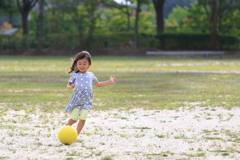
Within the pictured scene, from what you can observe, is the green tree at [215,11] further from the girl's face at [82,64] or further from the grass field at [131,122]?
the girl's face at [82,64]

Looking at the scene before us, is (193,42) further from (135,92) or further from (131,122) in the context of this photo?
(131,122)

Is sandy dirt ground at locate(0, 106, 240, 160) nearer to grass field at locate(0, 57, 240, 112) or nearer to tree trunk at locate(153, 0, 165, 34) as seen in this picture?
grass field at locate(0, 57, 240, 112)

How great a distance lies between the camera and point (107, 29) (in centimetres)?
4372

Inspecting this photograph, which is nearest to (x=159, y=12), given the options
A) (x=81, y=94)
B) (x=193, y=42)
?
(x=193, y=42)

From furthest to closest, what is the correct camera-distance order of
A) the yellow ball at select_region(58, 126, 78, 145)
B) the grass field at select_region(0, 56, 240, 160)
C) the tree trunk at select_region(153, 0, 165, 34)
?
the tree trunk at select_region(153, 0, 165, 34) → the yellow ball at select_region(58, 126, 78, 145) → the grass field at select_region(0, 56, 240, 160)

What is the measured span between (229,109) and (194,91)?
3.86 meters

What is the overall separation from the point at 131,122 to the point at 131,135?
52.7 inches

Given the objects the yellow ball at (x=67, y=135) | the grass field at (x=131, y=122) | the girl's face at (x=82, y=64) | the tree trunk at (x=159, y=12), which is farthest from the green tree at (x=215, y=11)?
the yellow ball at (x=67, y=135)

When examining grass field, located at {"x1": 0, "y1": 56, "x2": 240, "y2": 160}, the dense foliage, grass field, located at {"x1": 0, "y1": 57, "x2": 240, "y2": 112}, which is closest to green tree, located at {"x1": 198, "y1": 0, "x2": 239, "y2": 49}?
the dense foliage

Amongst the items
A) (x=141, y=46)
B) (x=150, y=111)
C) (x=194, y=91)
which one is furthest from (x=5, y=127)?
(x=141, y=46)

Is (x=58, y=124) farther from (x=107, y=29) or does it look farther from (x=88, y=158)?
(x=107, y=29)

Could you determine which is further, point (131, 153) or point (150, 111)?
point (150, 111)

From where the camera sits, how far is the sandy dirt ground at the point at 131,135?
5918 mm

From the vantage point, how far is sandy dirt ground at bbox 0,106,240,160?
592 centimetres
